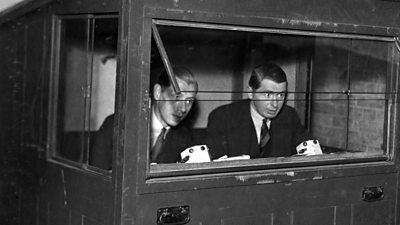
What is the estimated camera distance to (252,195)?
324 centimetres

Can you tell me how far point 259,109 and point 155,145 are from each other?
2.37 feet

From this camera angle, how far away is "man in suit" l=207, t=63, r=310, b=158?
3.91 m

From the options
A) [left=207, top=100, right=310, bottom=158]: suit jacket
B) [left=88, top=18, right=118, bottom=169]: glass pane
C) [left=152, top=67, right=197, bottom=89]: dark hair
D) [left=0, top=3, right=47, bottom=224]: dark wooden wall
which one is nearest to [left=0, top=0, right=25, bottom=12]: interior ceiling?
[left=0, top=3, right=47, bottom=224]: dark wooden wall

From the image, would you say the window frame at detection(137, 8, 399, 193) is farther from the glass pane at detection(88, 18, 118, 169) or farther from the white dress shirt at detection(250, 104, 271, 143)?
the glass pane at detection(88, 18, 118, 169)

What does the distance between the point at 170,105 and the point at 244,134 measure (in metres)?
0.50

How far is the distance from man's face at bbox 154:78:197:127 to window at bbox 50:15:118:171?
374 millimetres

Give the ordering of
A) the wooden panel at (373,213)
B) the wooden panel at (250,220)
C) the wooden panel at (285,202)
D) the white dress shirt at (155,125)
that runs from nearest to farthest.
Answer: the wooden panel at (285,202) < the wooden panel at (250,220) < the wooden panel at (373,213) < the white dress shirt at (155,125)

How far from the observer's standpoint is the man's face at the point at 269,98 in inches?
157

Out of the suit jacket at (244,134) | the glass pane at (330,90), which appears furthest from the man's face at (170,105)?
the glass pane at (330,90)

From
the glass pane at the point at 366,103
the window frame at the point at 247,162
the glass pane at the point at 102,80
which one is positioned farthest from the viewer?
the glass pane at the point at 366,103

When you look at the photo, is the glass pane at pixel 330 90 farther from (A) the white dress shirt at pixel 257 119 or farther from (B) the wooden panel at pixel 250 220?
(B) the wooden panel at pixel 250 220

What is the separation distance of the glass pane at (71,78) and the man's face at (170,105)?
40 cm

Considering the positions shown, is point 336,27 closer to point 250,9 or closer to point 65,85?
point 250,9

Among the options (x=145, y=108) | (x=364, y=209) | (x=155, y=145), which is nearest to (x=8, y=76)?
(x=155, y=145)
